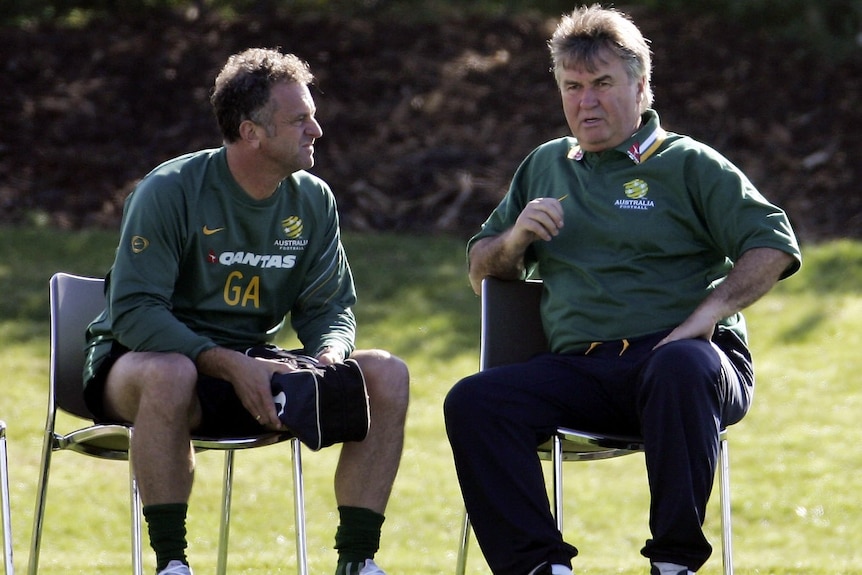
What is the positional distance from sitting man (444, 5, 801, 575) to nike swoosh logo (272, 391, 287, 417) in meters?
0.44

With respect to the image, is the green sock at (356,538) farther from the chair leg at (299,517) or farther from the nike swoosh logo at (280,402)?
the nike swoosh logo at (280,402)

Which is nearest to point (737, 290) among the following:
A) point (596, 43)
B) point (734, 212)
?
point (734, 212)

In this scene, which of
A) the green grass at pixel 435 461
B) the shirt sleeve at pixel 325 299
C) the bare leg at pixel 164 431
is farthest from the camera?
the green grass at pixel 435 461

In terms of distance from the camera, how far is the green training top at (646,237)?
12.6 ft

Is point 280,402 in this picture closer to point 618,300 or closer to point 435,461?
point 618,300

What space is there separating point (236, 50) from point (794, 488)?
5930 millimetres

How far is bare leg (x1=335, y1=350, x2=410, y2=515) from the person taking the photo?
3.71 metres

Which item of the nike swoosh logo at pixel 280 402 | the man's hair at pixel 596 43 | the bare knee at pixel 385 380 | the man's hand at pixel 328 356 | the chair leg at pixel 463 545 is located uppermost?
the man's hair at pixel 596 43

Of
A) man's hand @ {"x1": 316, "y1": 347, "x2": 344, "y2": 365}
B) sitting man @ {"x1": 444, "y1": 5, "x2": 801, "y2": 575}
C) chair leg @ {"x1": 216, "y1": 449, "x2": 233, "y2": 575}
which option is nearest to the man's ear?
man's hand @ {"x1": 316, "y1": 347, "x2": 344, "y2": 365}

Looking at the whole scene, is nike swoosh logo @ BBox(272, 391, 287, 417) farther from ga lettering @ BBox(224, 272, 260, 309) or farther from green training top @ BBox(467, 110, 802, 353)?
green training top @ BBox(467, 110, 802, 353)

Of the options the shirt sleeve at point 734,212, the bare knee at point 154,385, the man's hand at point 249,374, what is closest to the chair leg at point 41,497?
the bare knee at point 154,385

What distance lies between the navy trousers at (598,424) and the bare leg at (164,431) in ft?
2.24

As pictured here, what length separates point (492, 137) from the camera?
998 cm

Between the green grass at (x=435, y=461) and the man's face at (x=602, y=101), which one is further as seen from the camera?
the green grass at (x=435, y=461)
